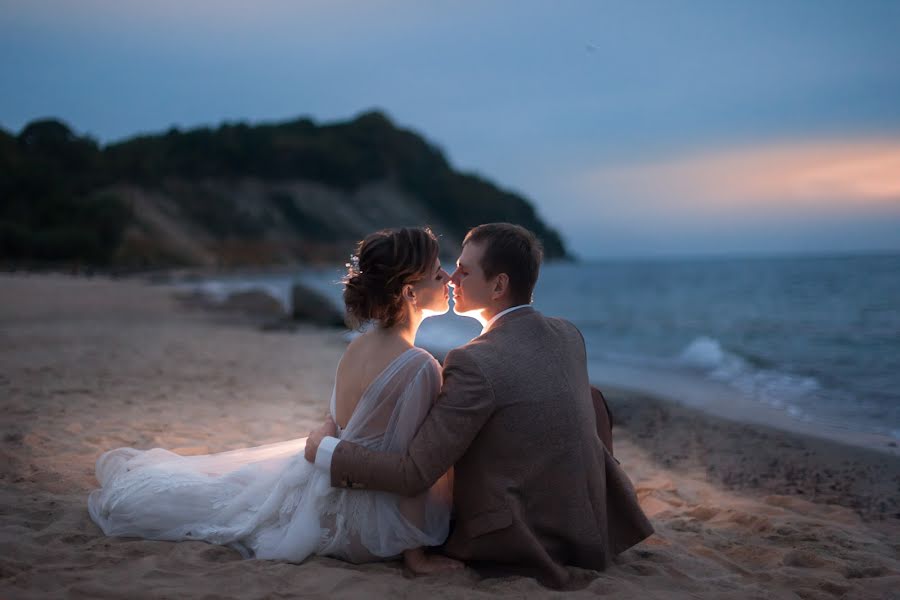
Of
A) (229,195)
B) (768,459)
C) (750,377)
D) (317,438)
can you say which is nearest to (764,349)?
(750,377)

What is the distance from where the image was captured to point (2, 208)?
126 ft

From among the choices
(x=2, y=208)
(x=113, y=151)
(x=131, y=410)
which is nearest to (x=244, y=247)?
(x=113, y=151)

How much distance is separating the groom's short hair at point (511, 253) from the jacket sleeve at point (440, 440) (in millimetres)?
398

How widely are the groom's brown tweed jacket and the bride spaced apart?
11cm

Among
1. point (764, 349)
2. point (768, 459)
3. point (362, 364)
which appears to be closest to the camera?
point (362, 364)

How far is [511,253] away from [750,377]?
338 inches

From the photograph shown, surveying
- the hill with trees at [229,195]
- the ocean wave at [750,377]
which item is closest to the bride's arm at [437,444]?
the ocean wave at [750,377]

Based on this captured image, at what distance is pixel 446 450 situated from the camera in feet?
9.55

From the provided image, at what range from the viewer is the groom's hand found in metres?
3.24

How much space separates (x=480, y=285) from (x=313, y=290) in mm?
14187

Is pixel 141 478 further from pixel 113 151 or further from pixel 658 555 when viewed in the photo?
pixel 113 151

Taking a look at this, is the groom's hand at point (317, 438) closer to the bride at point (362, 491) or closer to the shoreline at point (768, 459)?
the bride at point (362, 491)

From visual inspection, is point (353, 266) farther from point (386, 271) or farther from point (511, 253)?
→ point (511, 253)

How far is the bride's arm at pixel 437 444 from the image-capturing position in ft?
9.48
